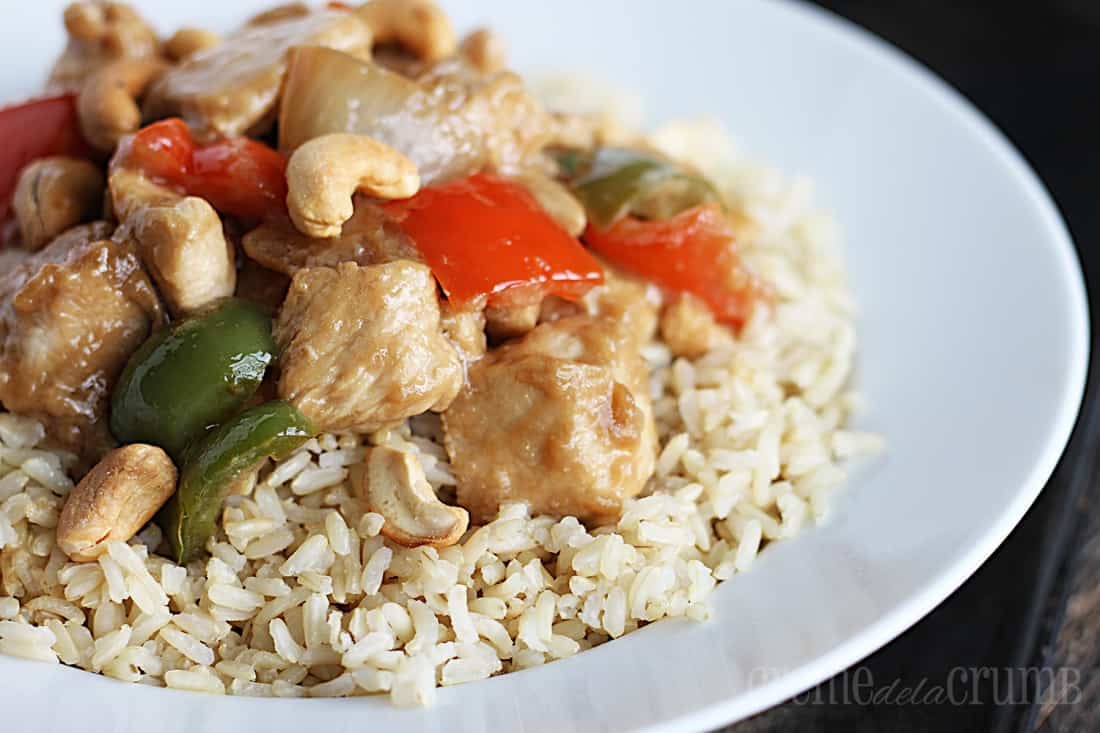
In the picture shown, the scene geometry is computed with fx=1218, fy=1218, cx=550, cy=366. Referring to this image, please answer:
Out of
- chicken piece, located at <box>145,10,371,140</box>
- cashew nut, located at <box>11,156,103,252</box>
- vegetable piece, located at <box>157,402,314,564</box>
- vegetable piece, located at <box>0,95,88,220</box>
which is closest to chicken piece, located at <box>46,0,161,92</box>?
vegetable piece, located at <box>0,95,88,220</box>

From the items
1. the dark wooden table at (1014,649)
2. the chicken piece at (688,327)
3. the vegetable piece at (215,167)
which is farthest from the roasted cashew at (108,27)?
the dark wooden table at (1014,649)

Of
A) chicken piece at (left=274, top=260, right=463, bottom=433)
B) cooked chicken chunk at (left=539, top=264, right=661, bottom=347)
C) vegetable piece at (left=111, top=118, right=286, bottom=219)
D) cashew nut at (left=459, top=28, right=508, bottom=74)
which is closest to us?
chicken piece at (left=274, top=260, right=463, bottom=433)

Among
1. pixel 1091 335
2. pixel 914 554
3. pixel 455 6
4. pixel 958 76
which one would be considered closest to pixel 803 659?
pixel 914 554

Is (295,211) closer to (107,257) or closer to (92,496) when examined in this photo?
(107,257)

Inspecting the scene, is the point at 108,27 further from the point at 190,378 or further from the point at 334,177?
the point at 190,378

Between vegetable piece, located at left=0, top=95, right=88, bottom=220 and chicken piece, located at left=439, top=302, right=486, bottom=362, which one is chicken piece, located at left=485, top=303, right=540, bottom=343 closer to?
chicken piece, located at left=439, top=302, right=486, bottom=362

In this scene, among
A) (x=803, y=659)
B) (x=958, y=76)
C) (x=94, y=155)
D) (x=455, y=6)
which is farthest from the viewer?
(x=958, y=76)

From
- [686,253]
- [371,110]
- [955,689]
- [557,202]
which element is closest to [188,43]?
[371,110]
